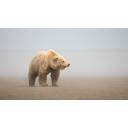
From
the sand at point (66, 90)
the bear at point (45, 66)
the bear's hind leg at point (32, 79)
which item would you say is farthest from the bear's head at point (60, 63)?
the bear's hind leg at point (32, 79)

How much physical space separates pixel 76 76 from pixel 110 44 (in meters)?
0.64

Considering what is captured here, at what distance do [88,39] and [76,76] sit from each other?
0.54m

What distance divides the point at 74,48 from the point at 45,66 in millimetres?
471

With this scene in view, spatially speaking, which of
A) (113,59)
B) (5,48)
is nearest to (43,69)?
(5,48)

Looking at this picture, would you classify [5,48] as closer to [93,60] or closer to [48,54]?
[48,54]

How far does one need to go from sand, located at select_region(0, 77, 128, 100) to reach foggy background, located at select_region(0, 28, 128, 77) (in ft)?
0.32

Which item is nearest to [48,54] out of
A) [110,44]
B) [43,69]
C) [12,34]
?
[43,69]

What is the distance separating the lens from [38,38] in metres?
4.85

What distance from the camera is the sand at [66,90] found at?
4773mm

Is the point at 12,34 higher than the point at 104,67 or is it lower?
higher

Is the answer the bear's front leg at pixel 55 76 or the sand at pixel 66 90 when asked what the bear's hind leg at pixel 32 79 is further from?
the bear's front leg at pixel 55 76

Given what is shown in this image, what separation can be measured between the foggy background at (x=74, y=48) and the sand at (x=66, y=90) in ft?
0.32

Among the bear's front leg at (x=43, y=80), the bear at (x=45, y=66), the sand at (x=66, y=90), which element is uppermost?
the bear at (x=45, y=66)
